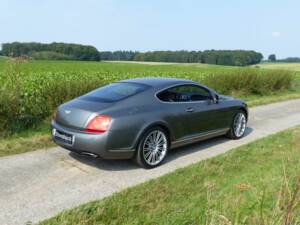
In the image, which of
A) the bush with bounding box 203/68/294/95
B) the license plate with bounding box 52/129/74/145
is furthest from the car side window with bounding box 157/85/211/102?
the bush with bounding box 203/68/294/95

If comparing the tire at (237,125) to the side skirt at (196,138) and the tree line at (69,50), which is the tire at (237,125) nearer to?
the side skirt at (196,138)

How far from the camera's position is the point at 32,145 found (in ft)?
21.2

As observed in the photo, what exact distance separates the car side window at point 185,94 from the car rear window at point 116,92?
1.33ft

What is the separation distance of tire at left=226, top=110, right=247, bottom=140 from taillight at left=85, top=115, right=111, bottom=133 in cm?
354

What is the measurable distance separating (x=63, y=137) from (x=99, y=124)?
765mm

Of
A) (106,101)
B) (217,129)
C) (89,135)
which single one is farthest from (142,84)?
(217,129)

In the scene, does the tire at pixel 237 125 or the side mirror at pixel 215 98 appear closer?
the side mirror at pixel 215 98

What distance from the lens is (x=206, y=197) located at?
4305 mm

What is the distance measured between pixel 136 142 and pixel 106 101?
2.67 feet

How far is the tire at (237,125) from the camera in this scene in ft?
24.6

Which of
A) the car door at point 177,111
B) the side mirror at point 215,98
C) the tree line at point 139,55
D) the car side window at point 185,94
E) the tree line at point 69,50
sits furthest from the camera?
the tree line at point 69,50

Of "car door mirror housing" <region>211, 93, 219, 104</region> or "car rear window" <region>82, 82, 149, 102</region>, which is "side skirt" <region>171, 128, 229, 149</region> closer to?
"car door mirror housing" <region>211, 93, 219, 104</region>

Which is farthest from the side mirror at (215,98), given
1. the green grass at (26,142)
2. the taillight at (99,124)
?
the green grass at (26,142)

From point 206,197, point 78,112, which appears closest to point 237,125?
point 206,197
